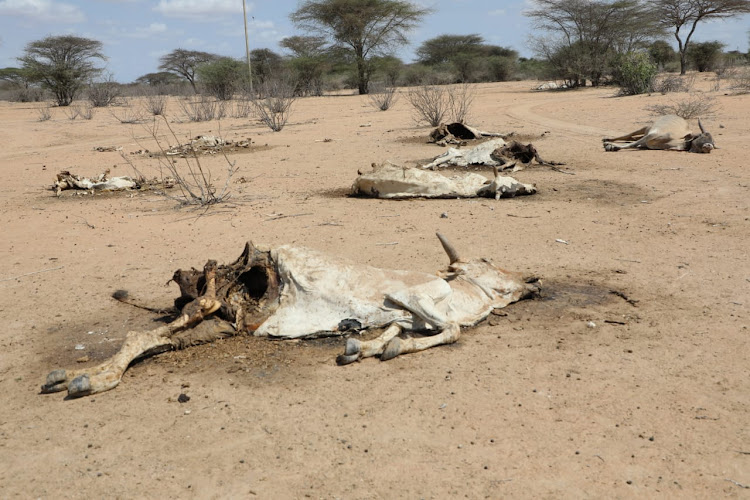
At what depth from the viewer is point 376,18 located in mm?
33812

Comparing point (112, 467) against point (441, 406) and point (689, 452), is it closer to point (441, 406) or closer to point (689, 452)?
point (441, 406)

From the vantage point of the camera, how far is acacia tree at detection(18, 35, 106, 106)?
30.3m

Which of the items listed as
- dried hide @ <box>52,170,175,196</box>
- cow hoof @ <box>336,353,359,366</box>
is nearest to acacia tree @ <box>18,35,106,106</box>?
dried hide @ <box>52,170,175,196</box>

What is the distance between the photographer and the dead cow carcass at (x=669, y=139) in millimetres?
10062

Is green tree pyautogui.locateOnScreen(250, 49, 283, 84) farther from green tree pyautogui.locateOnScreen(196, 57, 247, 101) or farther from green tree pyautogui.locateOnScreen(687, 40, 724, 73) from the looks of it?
green tree pyautogui.locateOnScreen(687, 40, 724, 73)

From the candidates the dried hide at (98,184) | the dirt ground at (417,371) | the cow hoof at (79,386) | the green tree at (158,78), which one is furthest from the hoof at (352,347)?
the green tree at (158,78)

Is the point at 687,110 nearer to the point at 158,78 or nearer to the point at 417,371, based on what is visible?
the point at 417,371

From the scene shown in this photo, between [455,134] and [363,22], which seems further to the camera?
[363,22]

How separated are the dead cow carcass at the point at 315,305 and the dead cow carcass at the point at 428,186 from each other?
389cm

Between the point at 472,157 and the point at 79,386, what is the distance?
23.7 feet

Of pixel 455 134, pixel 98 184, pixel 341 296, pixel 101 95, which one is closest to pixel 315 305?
pixel 341 296

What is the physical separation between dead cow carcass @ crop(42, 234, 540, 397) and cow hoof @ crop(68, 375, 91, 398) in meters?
0.29

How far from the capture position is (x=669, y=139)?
Result: 10398 mm

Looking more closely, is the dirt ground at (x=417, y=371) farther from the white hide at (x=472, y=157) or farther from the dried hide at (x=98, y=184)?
the white hide at (x=472, y=157)
